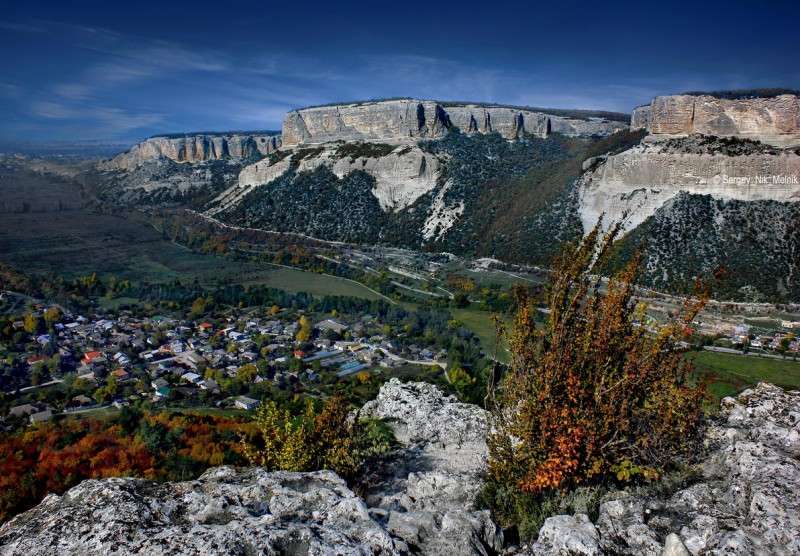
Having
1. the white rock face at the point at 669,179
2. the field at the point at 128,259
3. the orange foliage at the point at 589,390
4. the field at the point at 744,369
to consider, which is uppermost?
the white rock face at the point at 669,179

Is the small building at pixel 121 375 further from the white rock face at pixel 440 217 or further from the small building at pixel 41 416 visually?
the white rock face at pixel 440 217

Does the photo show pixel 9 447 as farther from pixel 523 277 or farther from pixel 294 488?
pixel 523 277

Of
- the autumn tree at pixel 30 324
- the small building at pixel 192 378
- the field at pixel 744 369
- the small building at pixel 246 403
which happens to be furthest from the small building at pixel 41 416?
the field at pixel 744 369

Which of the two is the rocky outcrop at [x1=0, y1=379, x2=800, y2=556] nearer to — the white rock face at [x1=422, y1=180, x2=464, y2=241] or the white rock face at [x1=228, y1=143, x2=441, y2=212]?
the white rock face at [x1=422, y1=180, x2=464, y2=241]

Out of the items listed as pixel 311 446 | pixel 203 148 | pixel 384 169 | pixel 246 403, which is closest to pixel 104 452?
pixel 246 403

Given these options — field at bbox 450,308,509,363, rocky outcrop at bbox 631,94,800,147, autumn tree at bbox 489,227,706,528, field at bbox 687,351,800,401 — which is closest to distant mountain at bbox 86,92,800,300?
rocky outcrop at bbox 631,94,800,147
